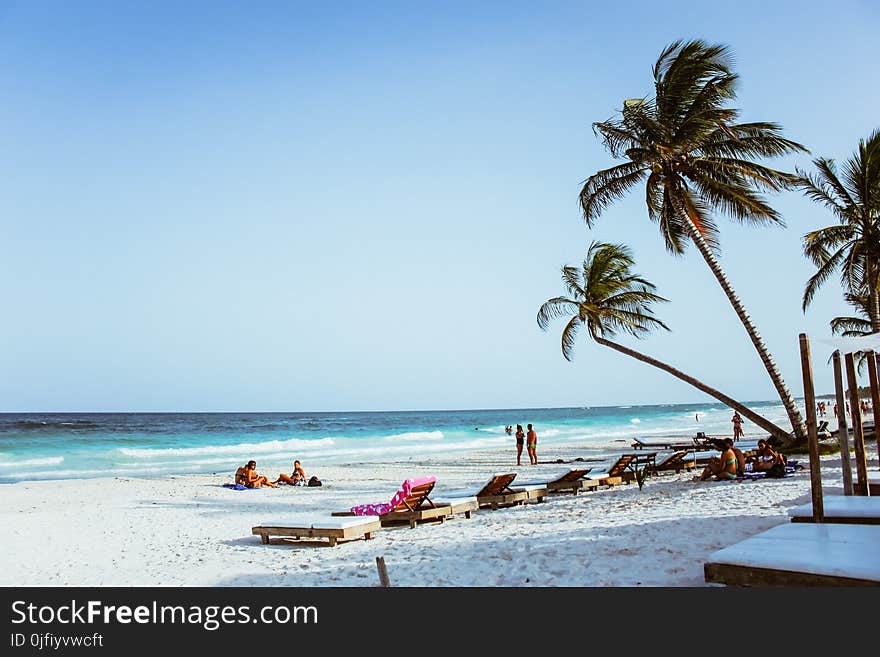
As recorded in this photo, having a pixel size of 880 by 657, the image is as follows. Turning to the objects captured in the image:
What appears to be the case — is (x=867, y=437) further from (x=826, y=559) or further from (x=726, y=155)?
(x=826, y=559)

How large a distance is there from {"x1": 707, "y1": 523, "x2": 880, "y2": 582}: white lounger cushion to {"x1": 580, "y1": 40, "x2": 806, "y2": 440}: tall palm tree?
10.2 metres

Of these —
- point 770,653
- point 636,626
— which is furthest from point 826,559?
point 636,626

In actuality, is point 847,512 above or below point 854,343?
below

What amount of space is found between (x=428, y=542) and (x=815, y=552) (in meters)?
4.41

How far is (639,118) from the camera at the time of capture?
592 inches

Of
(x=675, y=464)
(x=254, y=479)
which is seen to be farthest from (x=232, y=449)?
(x=675, y=464)

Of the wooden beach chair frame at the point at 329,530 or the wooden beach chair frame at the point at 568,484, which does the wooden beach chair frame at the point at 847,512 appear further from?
the wooden beach chair frame at the point at 568,484

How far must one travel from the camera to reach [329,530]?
846 cm

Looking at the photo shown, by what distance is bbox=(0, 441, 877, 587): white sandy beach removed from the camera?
641cm

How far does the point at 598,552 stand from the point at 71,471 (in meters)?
26.3

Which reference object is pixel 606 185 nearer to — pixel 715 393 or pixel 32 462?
pixel 715 393

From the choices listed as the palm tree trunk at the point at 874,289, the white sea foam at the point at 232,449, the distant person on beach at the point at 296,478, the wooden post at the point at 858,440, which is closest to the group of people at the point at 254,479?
the distant person on beach at the point at 296,478

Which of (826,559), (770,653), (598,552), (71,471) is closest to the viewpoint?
(770,653)

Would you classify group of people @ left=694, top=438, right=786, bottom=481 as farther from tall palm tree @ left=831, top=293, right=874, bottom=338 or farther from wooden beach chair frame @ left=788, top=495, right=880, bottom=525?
tall palm tree @ left=831, top=293, right=874, bottom=338
